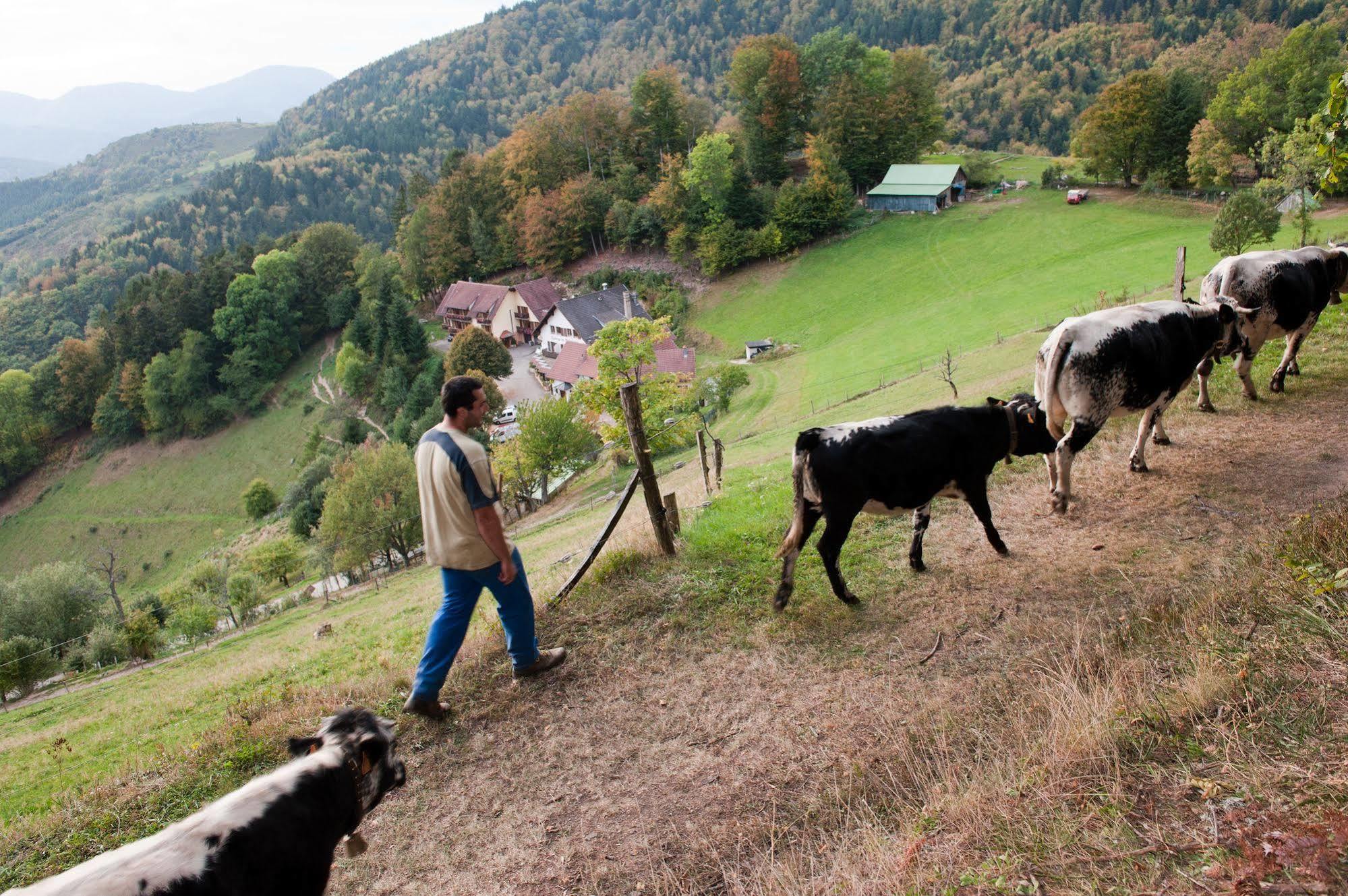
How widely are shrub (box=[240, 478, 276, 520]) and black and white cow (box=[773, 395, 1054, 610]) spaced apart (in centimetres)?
5947

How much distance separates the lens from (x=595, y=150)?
8094 cm

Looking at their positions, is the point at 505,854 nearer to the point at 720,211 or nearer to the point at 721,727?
the point at 721,727

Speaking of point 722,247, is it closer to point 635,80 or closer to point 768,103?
point 768,103

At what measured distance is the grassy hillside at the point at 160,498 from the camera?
56156 millimetres

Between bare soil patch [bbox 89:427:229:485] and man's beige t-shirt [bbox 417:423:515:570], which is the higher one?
man's beige t-shirt [bbox 417:423:515:570]

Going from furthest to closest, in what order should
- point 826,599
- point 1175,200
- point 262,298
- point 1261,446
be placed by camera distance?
1. point 262,298
2. point 1175,200
3. point 1261,446
4. point 826,599

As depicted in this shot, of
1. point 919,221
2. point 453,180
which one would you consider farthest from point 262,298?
point 919,221

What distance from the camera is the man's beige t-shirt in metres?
5.53

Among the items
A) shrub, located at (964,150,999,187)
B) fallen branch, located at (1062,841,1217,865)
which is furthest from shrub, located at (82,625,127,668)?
shrub, located at (964,150,999,187)

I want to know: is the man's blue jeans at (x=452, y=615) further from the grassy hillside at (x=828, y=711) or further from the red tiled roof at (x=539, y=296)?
the red tiled roof at (x=539, y=296)

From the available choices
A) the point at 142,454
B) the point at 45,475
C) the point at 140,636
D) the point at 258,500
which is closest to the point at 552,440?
the point at 140,636

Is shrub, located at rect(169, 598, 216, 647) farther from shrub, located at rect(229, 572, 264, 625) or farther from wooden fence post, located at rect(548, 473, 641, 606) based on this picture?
wooden fence post, located at rect(548, 473, 641, 606)

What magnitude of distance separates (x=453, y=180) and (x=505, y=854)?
89.2 metres

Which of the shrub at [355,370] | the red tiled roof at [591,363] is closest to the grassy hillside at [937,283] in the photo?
the red tiled roof at [591,363]
